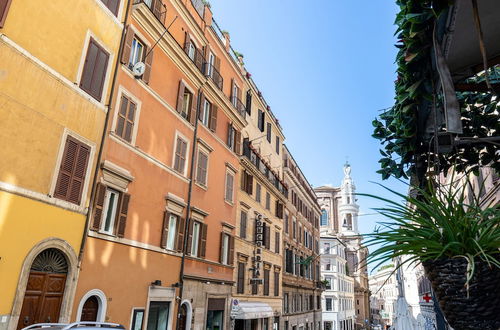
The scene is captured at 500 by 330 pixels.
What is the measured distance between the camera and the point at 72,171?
38.4 ft

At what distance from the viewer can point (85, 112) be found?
1239 cm

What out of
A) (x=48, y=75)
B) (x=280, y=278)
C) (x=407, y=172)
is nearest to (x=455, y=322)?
(x=407, y=172)

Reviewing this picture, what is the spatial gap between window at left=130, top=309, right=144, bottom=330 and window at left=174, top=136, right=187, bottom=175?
6.27m

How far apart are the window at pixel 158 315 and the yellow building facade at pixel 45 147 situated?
4.14 meters

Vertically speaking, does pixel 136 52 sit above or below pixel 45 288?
above

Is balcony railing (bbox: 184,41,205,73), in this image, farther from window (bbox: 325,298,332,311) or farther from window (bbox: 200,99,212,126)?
window (bbox: 325,298,332,311)

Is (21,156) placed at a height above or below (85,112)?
below

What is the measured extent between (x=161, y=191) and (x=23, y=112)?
6.67m

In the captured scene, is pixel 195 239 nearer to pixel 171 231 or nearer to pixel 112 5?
pixel 171 231

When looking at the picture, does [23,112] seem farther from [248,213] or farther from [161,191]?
[248,213]

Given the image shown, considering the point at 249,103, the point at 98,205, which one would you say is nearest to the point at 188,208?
the point at 98,205

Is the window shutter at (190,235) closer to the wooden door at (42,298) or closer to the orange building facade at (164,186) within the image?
the orange building facade at (164,186)

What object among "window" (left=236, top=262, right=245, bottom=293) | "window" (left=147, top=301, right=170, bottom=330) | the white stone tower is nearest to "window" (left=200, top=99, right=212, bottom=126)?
"window" (left=236, top=262, right=245, bottom=293)

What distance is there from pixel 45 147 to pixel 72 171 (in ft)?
3.82
